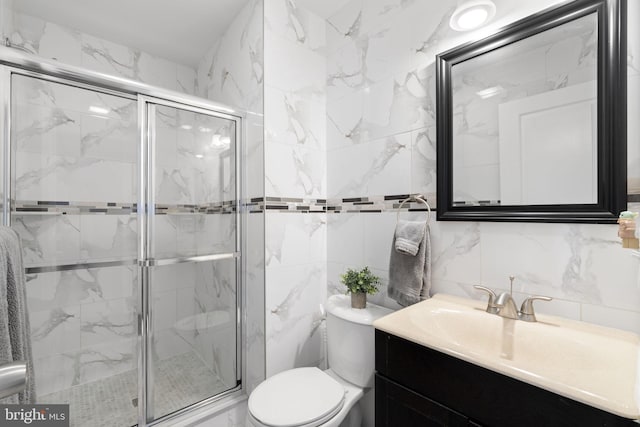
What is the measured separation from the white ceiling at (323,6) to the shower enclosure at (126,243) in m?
0.79

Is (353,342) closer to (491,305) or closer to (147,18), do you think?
(491,305)

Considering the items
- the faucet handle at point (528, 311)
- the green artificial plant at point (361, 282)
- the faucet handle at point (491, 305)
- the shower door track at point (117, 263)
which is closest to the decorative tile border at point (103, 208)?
the shower door track at point (117, 263)

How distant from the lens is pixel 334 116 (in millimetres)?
1854

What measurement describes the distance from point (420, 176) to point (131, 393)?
6.15ft

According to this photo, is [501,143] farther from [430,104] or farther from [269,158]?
[269,158]

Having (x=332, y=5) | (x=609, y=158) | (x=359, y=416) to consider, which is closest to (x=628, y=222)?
(x=609, y=158)

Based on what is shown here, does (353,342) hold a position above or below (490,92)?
below

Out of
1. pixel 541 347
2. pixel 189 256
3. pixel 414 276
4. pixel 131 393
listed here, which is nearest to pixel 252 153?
pixel 189 256

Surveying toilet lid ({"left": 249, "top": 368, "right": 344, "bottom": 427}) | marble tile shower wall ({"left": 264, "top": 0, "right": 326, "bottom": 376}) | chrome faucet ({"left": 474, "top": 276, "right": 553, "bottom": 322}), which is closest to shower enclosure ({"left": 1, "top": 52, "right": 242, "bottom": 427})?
marble tile shower wall ({"left": 264, "top": 0, "right": 326, "bottom": 376})

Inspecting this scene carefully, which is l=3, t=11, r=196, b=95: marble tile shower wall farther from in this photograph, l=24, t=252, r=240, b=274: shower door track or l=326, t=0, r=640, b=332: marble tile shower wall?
l=326, t=0, r=640, b=332: marble tile shower wall

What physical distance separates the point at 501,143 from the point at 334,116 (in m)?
1.00

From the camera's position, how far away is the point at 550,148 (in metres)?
1.04

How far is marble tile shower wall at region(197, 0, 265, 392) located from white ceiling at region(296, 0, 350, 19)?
0.28 meters

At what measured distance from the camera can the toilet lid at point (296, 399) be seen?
3.75 ft
